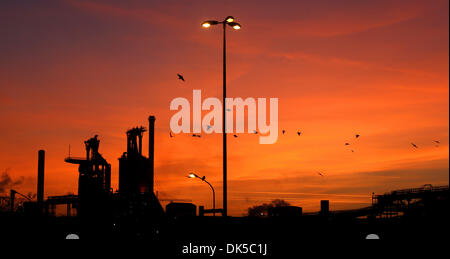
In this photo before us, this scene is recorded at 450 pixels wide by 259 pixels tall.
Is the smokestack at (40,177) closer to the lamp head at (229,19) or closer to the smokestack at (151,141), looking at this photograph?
the smokestack at (151,141)

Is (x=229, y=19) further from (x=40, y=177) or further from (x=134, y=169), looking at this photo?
(x=40, y=177)

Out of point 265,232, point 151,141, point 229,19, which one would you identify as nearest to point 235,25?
point 229,19

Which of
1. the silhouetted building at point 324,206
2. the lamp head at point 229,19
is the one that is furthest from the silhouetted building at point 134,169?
the lamp head at point 229,19

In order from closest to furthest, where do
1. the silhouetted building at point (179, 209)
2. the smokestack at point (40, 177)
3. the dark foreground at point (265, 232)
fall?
the dark foreground at point (265, 232) → the silhouetted building at point (179, 209) → the smokestack at point (40, 177)

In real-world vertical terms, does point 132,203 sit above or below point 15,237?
above

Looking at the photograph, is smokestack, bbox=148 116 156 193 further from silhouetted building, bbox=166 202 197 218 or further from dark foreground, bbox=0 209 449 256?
dark foreground, bbox=0 209 449 256

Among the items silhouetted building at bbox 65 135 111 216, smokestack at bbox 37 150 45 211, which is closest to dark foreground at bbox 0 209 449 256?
silhouetted building at bbox 65 135 111 216

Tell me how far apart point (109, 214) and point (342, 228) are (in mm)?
38412
